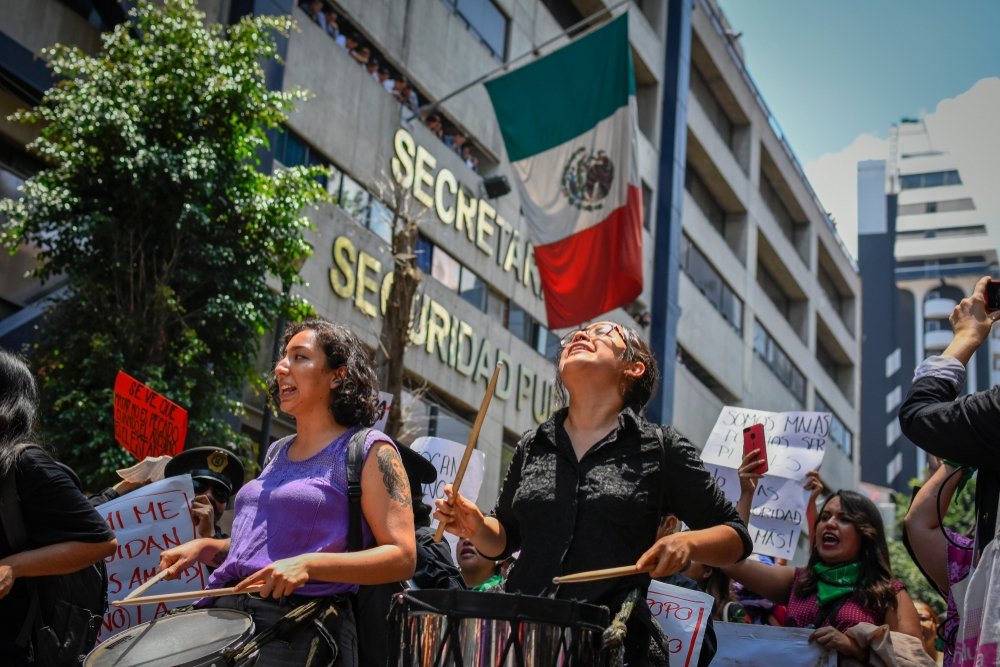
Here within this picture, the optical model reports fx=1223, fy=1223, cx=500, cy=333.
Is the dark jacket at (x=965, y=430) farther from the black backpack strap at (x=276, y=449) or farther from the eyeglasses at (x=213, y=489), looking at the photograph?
the eyeglasses at (x=213, y=489)

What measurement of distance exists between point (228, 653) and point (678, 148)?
93.7ft

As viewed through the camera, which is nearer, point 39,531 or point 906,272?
point 39,531

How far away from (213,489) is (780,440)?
150 inches

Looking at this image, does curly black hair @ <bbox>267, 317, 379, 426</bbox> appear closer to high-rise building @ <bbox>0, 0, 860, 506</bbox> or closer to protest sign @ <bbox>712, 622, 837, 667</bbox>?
protest sign @ <bbox>712, 622, 837, 667</bbox>

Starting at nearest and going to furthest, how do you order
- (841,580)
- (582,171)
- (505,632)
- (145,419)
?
(505,632) < (841,580) < (145,419) < (582,171)

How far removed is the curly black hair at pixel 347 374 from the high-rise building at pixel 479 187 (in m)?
7.53

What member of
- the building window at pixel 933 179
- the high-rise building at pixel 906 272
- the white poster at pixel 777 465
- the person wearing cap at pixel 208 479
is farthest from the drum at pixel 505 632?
the building window at pixel 933 179

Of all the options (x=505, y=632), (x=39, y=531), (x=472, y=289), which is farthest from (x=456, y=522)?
(x=472, y=289)

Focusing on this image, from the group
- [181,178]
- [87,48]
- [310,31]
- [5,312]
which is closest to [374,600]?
[181,178]

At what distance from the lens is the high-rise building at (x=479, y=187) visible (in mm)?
17391

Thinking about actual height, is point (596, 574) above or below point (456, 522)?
below

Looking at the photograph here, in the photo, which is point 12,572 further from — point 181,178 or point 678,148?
point 678,148

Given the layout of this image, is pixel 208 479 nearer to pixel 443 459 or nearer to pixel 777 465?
pixel 443 459

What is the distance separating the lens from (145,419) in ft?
25.5
